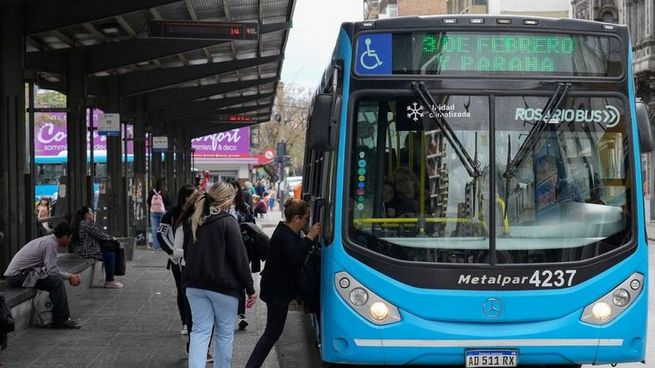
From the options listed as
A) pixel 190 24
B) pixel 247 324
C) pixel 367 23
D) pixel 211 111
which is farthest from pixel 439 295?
pixel 211 111

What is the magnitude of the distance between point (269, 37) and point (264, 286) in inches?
581

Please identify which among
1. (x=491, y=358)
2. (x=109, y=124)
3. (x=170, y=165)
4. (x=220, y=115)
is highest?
(x=220, y=115)

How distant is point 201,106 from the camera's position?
3434cm

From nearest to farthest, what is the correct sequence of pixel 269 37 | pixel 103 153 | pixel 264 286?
pixel 264 286 < pixel 269 37 < pixel 103 153

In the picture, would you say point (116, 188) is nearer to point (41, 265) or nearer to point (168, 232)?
point (41, 265)

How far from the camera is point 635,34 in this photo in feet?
136

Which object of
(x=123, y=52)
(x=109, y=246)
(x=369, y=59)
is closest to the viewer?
(x=369, y=59)

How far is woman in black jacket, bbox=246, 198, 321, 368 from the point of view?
24.3ft

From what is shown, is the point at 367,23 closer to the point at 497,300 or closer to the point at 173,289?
the point at 497,300

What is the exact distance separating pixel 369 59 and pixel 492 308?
2.07 meters

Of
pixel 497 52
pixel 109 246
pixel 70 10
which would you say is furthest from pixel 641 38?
pixel 497 52

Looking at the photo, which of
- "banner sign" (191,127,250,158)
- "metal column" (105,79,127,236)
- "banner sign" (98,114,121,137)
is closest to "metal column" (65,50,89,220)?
"banner sign" (98,114,121,137)

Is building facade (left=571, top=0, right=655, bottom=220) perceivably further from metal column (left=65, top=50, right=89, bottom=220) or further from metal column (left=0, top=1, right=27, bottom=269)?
metal column (left=0, top=1, right=27, bottom=269)

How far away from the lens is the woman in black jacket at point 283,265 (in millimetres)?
7406
